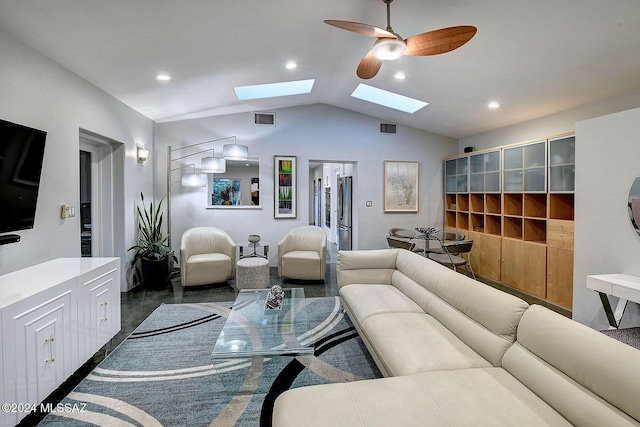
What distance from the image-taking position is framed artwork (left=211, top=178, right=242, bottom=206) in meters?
5.60

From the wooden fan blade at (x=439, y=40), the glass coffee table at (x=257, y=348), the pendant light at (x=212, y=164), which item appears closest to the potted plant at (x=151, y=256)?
the pendant light at (x=212, y=164)

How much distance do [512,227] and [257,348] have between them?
4559 millimetres

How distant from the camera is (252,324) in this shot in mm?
2551

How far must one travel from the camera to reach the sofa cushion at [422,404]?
51.1 inches

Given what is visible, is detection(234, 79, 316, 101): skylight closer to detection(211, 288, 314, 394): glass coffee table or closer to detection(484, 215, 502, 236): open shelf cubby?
detection(211, 288, 314, 394): glass coffee table

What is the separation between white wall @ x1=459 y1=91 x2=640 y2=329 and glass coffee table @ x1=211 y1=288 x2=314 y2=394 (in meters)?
2.92

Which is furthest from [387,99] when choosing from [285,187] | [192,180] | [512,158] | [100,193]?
[100,193]

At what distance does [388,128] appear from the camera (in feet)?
20.2

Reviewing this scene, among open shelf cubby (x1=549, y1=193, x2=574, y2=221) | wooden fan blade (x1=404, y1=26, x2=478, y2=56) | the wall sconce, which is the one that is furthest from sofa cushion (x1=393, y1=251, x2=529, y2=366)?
the wall sconce

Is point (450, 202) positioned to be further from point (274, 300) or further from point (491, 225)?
point (274, 300)

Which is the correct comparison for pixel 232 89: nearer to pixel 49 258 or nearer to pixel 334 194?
pixel 49 258

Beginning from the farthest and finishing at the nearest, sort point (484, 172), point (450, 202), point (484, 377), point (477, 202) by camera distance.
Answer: point (450, 202), point (477, 202), point (484, 172), point (484, 377)

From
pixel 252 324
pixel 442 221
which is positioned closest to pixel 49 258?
pixel 252 324

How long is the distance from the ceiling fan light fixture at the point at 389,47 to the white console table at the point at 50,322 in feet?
9.45
